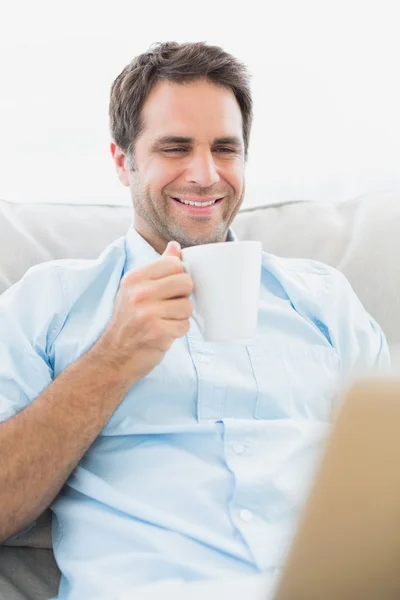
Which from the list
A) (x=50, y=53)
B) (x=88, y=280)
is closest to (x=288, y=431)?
(x=88, y=280)

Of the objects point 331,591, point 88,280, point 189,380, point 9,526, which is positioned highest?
point 331,591

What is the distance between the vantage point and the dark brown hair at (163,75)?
4.82ft

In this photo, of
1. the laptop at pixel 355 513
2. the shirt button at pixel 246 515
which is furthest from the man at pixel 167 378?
the laptop at pixel 355 513

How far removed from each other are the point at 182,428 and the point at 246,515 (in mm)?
163

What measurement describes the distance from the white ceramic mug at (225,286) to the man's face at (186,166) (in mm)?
495

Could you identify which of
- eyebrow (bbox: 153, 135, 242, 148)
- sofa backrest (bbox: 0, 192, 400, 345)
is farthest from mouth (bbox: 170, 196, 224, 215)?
sofa backrest (bbox: 0, 192, 400, 345)

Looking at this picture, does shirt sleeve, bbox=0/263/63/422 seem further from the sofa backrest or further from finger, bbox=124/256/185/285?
finger, bbox=124/256/185/285

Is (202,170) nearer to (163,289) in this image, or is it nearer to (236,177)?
(236,177)

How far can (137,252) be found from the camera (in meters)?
1.40

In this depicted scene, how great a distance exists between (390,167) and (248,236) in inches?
27.4

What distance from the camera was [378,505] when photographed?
391 mm

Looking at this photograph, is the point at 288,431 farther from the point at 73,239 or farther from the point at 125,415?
the point at 73,239

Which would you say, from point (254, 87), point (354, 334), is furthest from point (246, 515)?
point (254, 87)

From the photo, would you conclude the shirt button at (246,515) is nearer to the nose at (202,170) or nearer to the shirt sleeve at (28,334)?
the shirt sleeve at (28,334)
